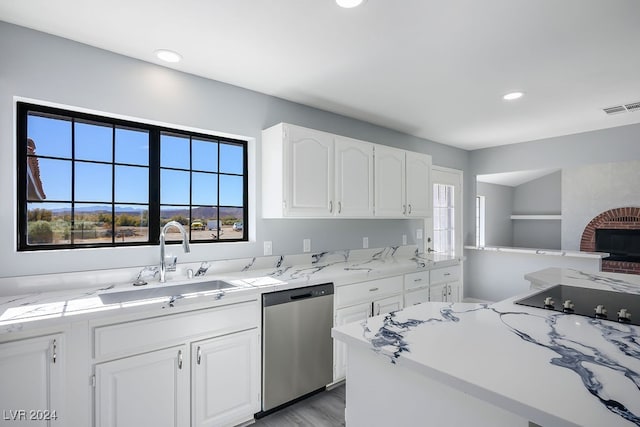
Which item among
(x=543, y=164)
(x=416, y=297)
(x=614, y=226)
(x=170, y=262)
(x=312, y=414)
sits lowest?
(x=312, y=414)

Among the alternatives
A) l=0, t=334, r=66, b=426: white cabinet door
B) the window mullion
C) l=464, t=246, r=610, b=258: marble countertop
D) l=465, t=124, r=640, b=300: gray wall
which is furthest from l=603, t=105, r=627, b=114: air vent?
l=0, t=334, r=66, b=426: white cabinet door

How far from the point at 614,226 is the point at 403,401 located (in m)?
5.93

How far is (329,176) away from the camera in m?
2.87

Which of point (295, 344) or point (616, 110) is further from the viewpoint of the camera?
point (616, 110)

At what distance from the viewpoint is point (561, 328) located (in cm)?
134

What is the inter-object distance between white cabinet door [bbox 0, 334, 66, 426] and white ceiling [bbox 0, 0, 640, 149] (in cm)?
166

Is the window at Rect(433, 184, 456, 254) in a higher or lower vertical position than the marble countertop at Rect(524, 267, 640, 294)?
higher

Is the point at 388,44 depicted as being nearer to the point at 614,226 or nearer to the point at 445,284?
the point at 445,284

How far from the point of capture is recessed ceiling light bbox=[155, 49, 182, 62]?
214 centimetres

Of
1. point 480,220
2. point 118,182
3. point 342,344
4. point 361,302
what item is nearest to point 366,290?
point 361,302

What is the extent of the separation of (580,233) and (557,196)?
1210 mm

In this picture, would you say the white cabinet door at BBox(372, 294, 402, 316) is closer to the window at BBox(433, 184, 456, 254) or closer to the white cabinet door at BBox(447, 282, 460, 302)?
the white cabinet door at BBox(447, 282, 460, 302)

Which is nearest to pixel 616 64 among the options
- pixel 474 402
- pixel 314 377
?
pixel 474 402

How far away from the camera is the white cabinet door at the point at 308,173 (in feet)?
8.63
